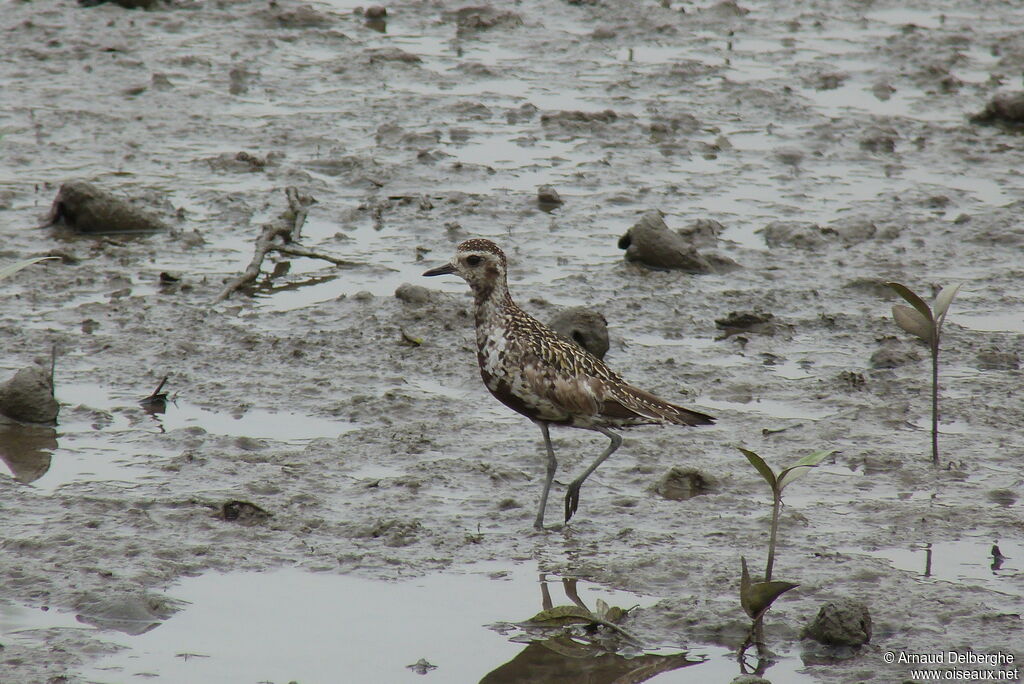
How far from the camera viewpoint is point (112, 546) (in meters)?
5.87

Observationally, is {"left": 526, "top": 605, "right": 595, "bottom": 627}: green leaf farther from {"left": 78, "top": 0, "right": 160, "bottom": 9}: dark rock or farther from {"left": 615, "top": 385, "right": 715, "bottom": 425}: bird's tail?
{"left": 78, "top": 0, "right": 160, "bottom": 9}: dark rock

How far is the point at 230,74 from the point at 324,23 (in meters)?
1.95

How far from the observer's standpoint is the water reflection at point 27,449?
6.54m

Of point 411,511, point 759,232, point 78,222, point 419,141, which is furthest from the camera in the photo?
point 419,141

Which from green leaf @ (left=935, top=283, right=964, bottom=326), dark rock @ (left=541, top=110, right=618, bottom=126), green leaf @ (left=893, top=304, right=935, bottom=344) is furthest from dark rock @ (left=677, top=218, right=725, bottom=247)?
green leaf @ (left=935, top=283, right=964, bottom=326)

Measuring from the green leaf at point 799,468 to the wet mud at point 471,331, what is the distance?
0.60m

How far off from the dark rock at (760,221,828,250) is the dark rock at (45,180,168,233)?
4.13 m

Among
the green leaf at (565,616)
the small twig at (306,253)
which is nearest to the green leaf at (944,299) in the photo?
the green leaf at (565,616)

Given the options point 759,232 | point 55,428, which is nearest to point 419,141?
point 759,232

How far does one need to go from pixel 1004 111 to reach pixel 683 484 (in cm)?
697

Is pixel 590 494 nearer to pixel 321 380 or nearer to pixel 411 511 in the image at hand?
pixel 411 511

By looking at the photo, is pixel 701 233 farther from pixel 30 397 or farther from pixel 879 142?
pixel 30 397

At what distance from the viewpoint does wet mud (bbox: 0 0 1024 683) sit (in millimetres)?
5664

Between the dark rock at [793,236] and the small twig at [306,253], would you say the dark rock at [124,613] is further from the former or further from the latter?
the dark rock at [793,236]
